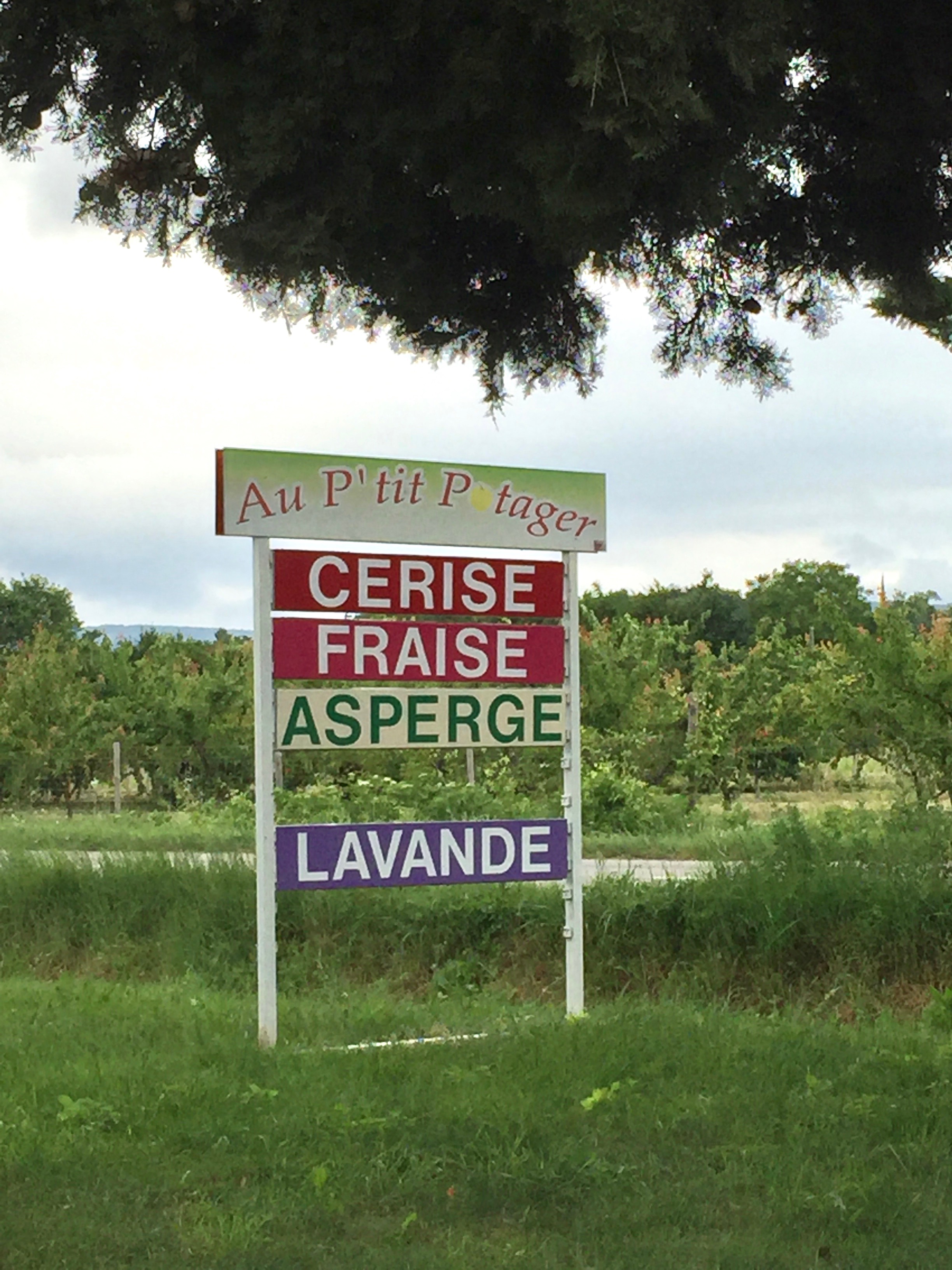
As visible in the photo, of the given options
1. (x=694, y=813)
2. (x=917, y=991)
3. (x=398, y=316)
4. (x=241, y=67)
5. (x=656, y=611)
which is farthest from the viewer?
(x=656, y=611)

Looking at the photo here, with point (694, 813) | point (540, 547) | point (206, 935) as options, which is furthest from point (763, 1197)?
point (694, 813)

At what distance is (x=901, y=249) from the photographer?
576 cm

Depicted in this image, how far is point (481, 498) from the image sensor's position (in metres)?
7.47

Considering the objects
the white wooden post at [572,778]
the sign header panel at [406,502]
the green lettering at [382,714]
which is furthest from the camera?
the white wooden post at [572,778]

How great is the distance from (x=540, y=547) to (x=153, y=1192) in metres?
4.00

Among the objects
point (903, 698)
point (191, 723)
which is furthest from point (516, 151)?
point (191, 723)

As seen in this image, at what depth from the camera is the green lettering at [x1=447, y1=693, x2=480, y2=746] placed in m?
7.43

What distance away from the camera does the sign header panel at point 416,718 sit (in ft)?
23.5

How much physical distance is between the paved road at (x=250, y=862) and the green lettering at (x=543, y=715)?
248 cm

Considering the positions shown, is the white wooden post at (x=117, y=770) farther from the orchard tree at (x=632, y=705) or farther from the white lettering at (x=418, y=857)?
the white lettering at (x=418, y=857)

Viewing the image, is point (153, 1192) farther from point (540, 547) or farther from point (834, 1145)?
point (540, 547)

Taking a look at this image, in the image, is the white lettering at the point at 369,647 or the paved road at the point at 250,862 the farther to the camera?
the paved road at the point at 250,862

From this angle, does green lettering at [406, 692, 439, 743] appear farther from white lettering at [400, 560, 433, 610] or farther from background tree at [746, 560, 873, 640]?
background tree at [746, 560, 873, 640]

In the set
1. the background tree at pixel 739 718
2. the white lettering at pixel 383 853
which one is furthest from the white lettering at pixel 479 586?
the background tree at pixel 739 718
